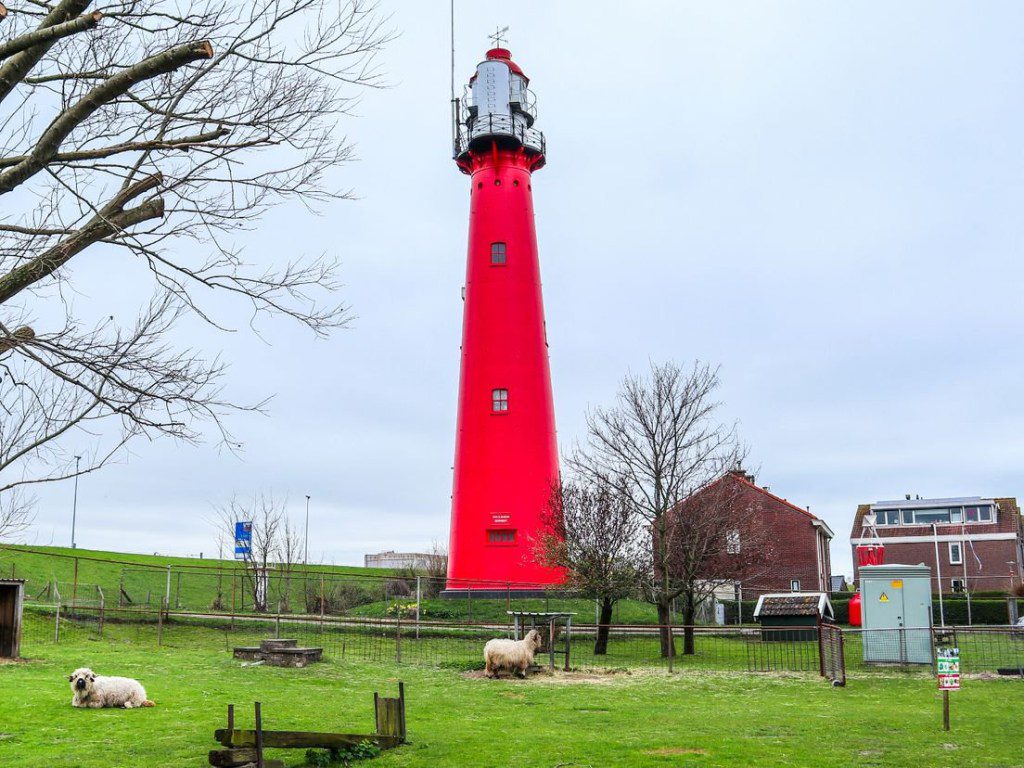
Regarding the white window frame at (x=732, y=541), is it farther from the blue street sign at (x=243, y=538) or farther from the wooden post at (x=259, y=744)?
the wooden post at (x=259, y=744)

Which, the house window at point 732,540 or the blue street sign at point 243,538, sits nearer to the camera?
the house window at point 732,540

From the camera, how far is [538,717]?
15570mm

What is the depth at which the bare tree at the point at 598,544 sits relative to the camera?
1175 inches

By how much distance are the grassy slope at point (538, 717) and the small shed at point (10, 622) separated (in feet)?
2.76

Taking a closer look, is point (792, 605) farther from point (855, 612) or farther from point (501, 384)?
point (501, 384)

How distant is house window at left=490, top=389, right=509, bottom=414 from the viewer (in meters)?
37.6

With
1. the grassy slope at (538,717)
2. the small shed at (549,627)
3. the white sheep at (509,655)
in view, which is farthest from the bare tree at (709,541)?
the white sheep at (509,655)

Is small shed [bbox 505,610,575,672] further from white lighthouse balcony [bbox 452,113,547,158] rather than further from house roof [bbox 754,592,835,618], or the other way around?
white lighthouse balcony [bbox 452,113,547,158]

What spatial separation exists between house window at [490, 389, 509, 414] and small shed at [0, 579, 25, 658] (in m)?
18.7

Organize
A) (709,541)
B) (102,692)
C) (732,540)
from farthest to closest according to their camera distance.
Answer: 1. (732,540)
2. (709,541)
3. (102,692)

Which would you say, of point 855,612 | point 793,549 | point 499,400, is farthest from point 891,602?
point 793,549

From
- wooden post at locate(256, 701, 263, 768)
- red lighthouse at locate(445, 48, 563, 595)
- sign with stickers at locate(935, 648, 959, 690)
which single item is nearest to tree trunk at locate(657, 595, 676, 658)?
red lighthouse at locate(445, 48, 563, 595)

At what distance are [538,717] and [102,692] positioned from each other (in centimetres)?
691

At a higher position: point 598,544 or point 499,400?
point 499,400
